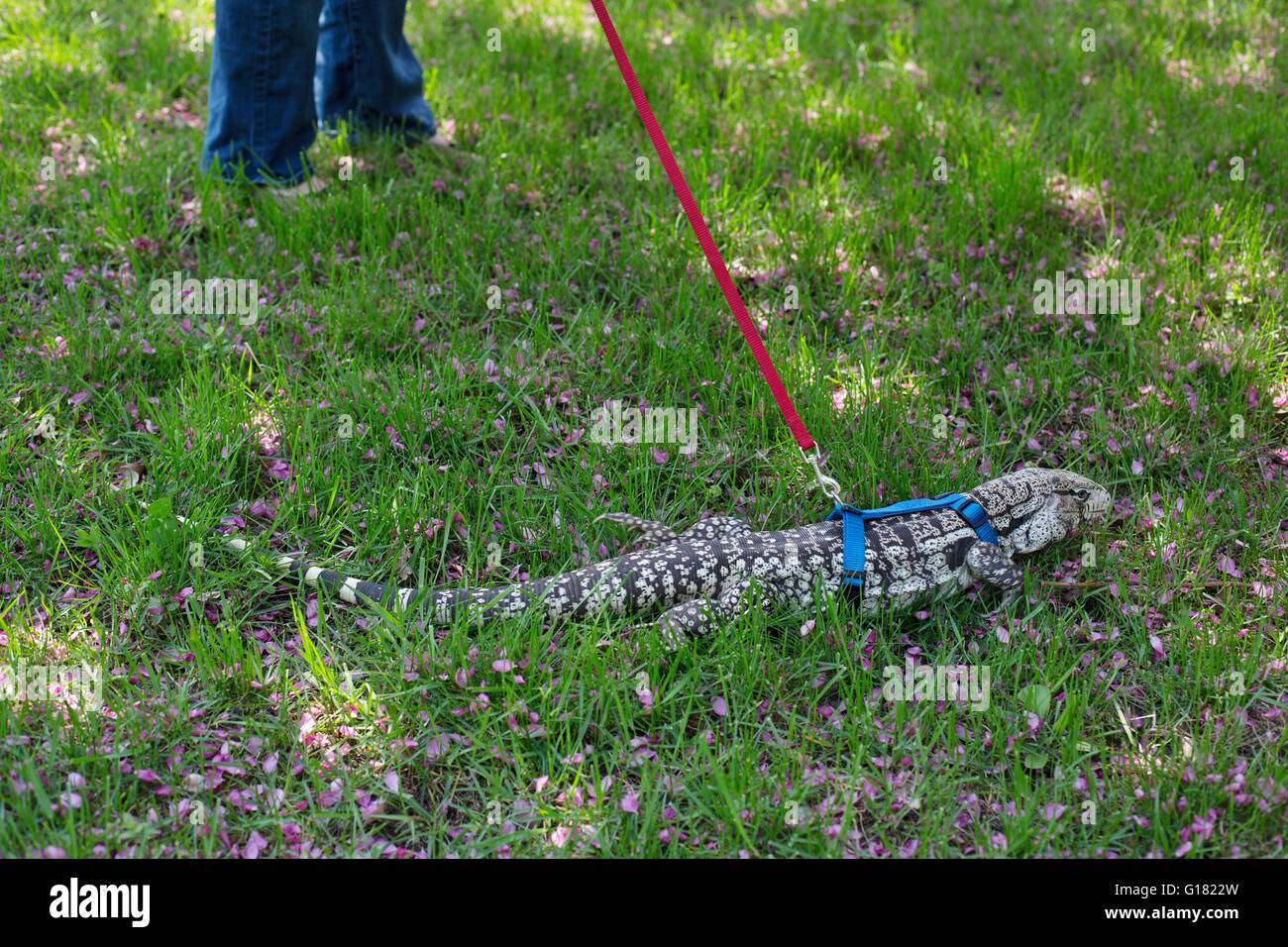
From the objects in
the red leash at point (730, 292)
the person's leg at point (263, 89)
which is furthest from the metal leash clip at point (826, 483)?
the person's leg at point (263, 89)

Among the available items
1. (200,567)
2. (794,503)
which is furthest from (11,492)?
(794,503)

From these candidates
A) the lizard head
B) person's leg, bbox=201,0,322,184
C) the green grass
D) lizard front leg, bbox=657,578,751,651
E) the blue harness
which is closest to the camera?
the green grass

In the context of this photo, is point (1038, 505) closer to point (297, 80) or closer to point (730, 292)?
point (730, 292)

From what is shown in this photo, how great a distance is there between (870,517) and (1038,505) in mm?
778

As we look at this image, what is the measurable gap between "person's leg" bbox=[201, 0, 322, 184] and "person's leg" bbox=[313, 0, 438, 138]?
0.49 metres

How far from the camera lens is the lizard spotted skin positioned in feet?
14.0

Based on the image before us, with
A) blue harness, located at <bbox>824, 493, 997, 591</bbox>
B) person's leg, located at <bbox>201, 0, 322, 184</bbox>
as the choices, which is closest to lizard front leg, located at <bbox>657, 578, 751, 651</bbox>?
blue harness, located at <bbox>824, 493, 997, 591</bbox>

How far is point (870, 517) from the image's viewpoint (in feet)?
15.0

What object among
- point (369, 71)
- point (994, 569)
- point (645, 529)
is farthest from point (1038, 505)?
point (369, 71)

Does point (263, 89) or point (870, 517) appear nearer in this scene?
point (870, 517)

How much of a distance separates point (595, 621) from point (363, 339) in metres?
2.33

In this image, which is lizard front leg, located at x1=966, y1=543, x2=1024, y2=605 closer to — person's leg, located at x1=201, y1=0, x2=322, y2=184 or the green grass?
the green grass

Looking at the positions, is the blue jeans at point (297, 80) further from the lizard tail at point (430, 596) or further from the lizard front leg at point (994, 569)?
the lizard front leg at point (994, 569)

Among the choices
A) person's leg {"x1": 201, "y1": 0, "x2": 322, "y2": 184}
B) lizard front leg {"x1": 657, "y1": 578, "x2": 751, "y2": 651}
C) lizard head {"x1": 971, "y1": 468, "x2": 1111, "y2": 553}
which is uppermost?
person's leg {"x1": 201, "y1": 0, "x2": 322, "y2": 184}
